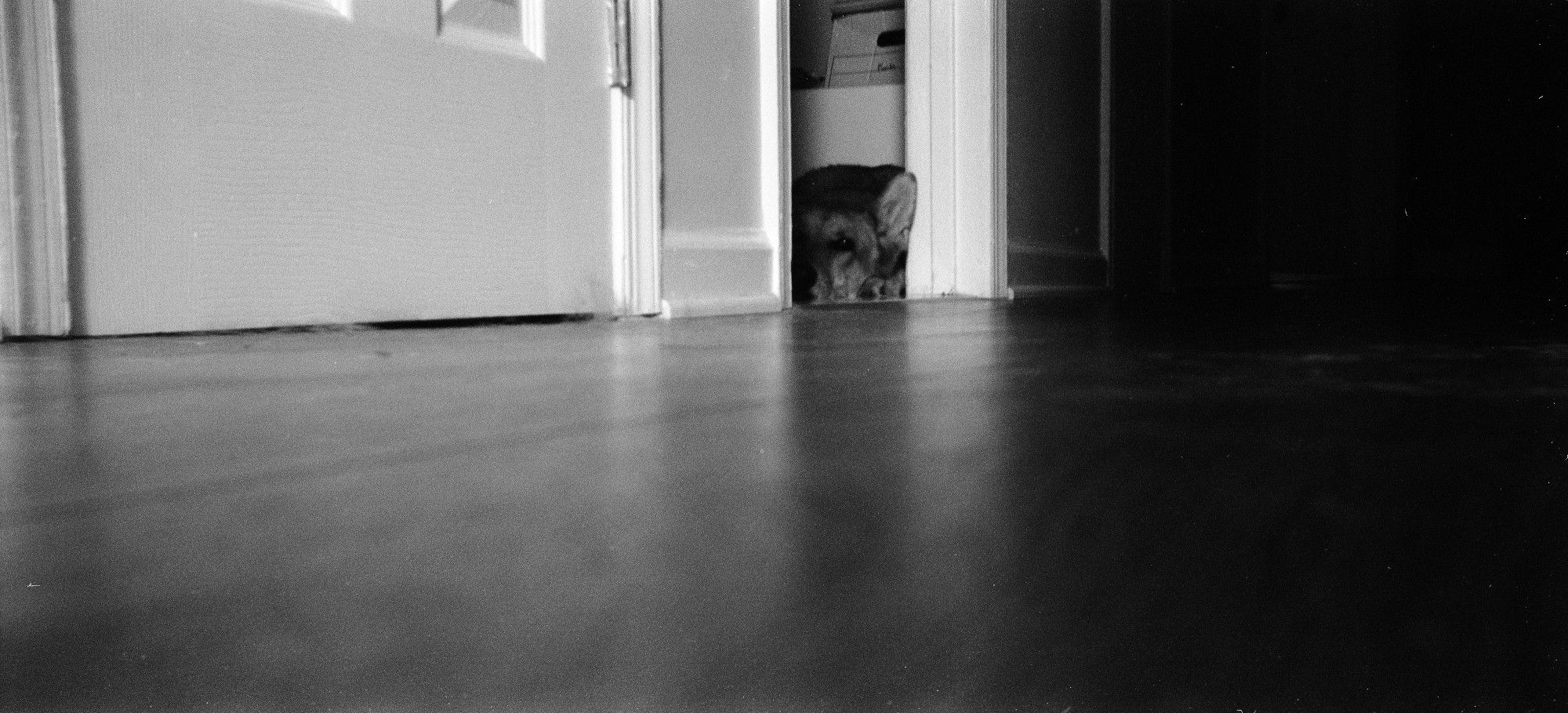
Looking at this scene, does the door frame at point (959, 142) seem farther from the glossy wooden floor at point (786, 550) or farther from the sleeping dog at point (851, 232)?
the glossy wooden floor at point (786, 550)

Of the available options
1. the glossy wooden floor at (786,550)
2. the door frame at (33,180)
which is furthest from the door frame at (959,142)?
the glossy wooden floor at (786,550)

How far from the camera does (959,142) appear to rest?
9.31 feet

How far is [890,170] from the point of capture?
9.25 ft

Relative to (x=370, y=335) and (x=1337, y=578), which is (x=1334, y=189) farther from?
(x=1337, y=578)

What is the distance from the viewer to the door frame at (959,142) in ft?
9.21

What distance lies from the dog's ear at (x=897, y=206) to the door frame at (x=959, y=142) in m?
0.06

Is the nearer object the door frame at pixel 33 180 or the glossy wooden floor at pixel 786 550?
the glossy wooden floor at pixel 786 550

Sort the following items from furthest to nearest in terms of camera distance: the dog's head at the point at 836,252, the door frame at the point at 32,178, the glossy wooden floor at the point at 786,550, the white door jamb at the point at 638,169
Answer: the dog's head at the point at 836,252
the white door jamb at the point at 638,169
the door frame at the point at 32,178
the glossy wooden floor at the point at 786,550

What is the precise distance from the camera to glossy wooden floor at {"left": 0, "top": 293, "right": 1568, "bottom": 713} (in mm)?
188

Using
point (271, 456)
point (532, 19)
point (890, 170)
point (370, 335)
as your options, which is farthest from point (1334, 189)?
point (271, 456)

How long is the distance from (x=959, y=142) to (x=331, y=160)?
70.7 inches


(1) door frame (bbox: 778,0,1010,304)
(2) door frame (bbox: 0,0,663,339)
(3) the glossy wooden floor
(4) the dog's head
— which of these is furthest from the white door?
(1) door frame (bbox: 778,0,1010,304)

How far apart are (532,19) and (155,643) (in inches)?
58.5

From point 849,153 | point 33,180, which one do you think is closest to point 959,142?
point 849,153
